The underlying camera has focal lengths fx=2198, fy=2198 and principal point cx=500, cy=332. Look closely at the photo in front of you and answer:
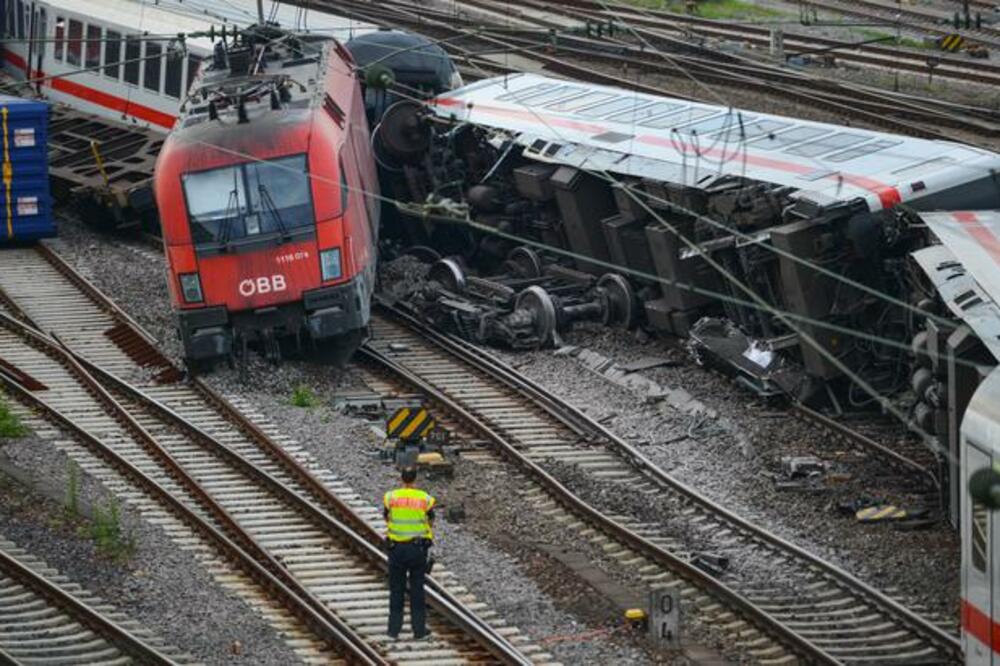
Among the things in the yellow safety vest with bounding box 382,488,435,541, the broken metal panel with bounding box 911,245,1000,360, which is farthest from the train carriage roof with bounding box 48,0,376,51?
the yellow safety vest with bounding box 382,488,435,541

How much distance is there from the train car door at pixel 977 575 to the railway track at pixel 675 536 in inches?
68.0

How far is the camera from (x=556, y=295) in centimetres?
2734

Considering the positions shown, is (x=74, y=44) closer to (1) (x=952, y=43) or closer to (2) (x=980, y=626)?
(1) (x=952, y=43)

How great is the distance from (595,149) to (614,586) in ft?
32.5

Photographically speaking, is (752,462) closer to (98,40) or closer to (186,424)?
(186,424)

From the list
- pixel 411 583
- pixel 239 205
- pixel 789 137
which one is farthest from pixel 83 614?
pixel 789 137

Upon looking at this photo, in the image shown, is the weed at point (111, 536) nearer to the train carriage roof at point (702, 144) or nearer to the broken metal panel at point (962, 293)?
the broken metal panel at point (962, 293)

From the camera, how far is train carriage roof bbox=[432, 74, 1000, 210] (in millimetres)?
22438

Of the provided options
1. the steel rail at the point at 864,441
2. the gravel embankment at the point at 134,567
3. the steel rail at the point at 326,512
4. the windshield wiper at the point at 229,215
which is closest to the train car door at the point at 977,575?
the steel rail at the point at 326,512

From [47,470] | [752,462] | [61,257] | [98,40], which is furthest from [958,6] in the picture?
[47,470]

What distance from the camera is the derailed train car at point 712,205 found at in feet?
72.1

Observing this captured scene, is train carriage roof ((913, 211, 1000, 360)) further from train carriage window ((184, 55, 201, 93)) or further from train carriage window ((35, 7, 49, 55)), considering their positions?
train carriage window ((35, 7, 49, 55))

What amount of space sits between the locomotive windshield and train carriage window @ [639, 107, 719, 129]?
516 centimetres

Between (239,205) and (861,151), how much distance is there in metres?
6.86
